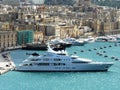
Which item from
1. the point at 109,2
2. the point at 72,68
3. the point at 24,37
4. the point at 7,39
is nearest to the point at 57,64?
the point at 72,68

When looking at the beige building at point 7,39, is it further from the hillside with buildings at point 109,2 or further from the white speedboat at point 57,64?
the hillside with buildings at point 109,2

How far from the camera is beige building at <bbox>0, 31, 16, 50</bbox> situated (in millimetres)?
33378

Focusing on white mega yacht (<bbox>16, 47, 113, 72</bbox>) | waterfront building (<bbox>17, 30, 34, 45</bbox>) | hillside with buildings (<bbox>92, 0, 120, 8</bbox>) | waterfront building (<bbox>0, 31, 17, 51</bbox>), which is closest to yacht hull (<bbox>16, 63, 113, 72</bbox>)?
white mega yacht (<bbox>16, 47, 113, 72</bbox>)

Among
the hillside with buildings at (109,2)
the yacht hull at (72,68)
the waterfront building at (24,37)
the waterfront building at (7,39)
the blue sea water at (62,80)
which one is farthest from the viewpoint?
the hillside with buildings at (109,2)

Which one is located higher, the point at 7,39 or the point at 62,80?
the point at 62,80

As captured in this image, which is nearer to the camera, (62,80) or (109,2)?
(62,80)

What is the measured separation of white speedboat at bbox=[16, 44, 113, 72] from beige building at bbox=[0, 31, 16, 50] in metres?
8.98

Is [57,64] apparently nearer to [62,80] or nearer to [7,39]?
[62,80]

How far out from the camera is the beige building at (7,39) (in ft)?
110

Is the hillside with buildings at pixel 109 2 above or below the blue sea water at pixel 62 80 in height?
below

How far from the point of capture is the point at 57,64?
24047 millimetres

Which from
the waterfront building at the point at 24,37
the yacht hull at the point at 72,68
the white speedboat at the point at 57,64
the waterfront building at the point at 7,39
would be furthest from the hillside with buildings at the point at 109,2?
the white speedboat at the point at 57,64

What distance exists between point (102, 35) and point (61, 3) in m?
28.5

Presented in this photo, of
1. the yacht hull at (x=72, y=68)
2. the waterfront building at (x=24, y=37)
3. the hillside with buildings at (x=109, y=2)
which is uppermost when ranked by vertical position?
the yacht hull at (x=72, y=68)
